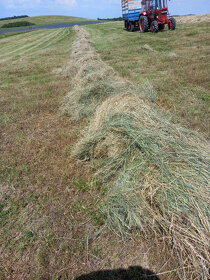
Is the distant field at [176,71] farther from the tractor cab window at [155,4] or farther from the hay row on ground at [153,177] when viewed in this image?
the tractor cab window at [155,4]

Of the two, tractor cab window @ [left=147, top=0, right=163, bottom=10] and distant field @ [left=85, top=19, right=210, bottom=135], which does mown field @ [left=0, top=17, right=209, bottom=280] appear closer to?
distant field @ [left=85, top=19, right=210, bottom=135]

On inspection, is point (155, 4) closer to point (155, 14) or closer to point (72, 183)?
point (155, 14)

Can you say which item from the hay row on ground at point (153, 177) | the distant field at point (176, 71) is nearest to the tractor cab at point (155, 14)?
the distant field at point (176, 71)

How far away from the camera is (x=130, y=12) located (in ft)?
51.2

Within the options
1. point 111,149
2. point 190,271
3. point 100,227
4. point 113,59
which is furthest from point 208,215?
point 113,59

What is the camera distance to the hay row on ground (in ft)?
5.18

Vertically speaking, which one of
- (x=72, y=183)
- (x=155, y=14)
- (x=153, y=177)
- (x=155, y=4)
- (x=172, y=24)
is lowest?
(x=72, y=183)

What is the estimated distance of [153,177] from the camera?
194 cm

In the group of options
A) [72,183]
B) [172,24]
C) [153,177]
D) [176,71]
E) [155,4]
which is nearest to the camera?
[153,177]

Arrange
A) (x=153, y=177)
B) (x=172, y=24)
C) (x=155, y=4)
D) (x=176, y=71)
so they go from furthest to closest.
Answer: (x=172, y=24) → (x=155, y=4) → (x=176, y=71) → (x=153, y=177)

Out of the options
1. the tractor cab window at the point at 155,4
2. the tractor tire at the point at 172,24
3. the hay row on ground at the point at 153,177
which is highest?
the tractor cab window at the point at 155,4

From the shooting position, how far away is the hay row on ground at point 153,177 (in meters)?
1.58

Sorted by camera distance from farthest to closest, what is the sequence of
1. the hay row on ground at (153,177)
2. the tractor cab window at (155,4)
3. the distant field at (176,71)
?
the tractor cab window at (155,4)
the distant field at (176,71)
the hay row on ground at (153,177)

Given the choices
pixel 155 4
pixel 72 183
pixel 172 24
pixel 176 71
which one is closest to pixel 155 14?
pixel 155 4
